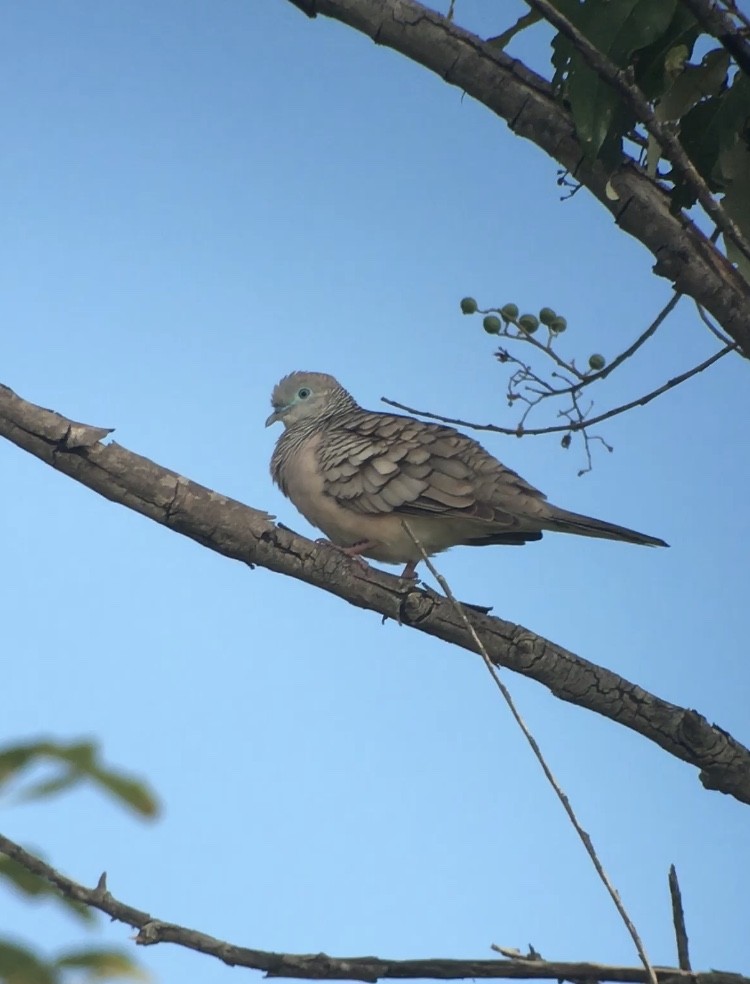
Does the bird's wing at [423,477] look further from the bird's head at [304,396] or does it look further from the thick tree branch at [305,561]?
the thick tree branch at [305,561]

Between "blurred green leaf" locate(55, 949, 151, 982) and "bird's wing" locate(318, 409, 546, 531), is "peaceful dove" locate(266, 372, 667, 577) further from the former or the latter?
"blurred green leaf" locate(55, 949, 151, 982)

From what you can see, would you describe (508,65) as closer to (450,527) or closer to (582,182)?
(582,182)

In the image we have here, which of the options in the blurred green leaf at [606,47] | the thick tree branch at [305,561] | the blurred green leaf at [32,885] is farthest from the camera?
the thick tree branch at [305,561]

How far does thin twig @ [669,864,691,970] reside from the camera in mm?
1716

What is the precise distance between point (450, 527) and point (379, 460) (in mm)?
373

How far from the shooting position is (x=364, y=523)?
4.73m

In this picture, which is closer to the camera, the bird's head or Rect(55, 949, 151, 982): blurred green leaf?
Rect(55, 949, 151, 982): blurred green leaf

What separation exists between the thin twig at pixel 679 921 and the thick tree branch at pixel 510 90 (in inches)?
52.2

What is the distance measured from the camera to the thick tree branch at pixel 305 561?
2.77 meters

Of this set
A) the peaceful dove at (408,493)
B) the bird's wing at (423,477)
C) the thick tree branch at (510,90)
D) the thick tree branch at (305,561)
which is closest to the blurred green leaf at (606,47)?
the thick tree branch at (510,90)

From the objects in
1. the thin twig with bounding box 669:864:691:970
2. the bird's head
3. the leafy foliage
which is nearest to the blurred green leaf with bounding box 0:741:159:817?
the leafy foliage

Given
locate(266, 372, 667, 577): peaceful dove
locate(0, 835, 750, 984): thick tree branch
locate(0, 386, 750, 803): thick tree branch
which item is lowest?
locate(0, 835, 750, 984): thick tree branch

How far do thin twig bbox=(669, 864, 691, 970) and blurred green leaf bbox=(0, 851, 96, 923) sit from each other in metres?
0.82

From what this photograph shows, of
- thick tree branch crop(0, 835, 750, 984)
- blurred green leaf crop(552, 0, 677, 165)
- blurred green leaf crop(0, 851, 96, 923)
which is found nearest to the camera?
blurred green leaf crop(0, 851, 96, 923)
